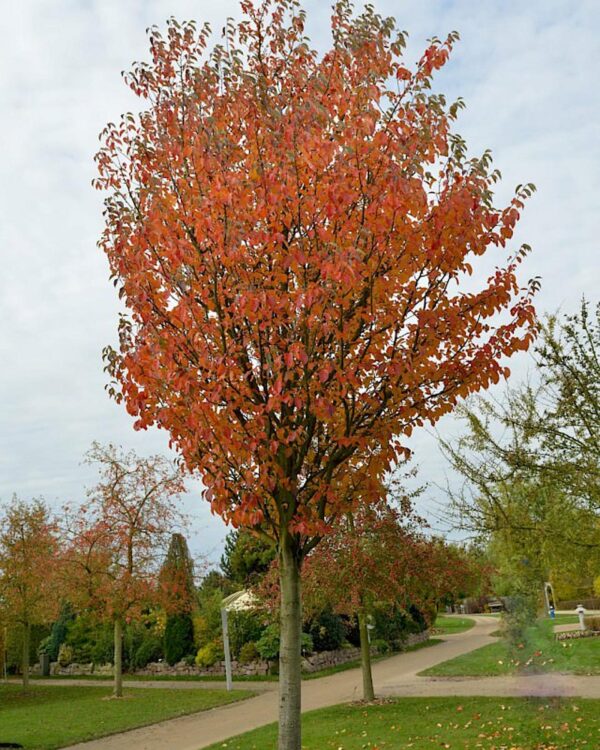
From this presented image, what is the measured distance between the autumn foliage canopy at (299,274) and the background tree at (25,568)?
18.1m

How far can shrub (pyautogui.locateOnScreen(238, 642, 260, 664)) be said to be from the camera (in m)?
21.9

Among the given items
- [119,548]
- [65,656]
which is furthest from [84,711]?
[65,656]

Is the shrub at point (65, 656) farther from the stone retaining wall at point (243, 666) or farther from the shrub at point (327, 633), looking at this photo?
the shrub at point (327, 633)

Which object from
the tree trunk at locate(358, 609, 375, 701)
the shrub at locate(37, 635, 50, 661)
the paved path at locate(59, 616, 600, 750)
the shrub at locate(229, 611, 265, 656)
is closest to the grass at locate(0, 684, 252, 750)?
the paved path at locate(59, 616, 600, 750)

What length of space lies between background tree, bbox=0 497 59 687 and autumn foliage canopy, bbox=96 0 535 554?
18050 millimetres

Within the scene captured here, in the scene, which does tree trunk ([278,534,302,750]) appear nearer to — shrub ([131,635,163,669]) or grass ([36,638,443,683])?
grass ([36,638,443,683])

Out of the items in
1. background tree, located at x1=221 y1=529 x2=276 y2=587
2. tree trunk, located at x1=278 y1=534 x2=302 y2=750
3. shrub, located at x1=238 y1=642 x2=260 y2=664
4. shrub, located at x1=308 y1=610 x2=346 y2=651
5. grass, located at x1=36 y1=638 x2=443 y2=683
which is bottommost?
grass, located at x1=36 y1=638 x2=443 y2=683

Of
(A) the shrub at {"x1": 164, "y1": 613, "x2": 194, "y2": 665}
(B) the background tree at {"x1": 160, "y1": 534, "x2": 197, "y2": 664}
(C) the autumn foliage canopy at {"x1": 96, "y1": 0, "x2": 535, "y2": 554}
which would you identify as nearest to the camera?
(C) the autumn foliage canopy at {"x1": 96, "y1": 0, "x2": 535, "y2": 554}

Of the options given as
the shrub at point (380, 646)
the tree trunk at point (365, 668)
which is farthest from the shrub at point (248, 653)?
the tree trunk at point (365, 668)

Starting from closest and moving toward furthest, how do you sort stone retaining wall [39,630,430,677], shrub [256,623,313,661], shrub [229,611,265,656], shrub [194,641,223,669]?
shrub [256,623,313,661] < stone retaining wall [39,630,430,677] < shrub [229,611,265,656] < shrub [194,641,223,669]

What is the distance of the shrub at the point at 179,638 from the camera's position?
24.3 meters

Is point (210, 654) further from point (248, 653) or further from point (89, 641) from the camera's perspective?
point (89, 641)

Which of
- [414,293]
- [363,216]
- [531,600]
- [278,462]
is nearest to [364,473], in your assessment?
[278,462]

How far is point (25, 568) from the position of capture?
867 inches
